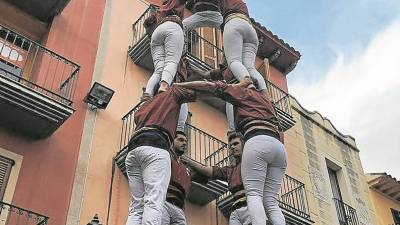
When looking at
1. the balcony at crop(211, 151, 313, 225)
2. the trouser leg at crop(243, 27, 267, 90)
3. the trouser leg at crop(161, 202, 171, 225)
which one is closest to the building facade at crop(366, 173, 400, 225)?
the balcony at crop(211, 151, 313, 225)

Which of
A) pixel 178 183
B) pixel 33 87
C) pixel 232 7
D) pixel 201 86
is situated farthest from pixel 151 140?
pixel 33 87

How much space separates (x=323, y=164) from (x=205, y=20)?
8534 mm

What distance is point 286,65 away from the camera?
18094 millimetres

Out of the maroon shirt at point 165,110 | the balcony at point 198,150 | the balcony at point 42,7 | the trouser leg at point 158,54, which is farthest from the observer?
the balcony at point 42,7

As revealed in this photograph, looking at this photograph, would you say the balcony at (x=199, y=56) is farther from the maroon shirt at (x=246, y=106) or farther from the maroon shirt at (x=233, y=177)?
the maroon shirt at (x=246, y=106)

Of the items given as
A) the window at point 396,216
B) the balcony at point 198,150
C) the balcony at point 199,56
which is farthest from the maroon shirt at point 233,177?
the window at point 396,216

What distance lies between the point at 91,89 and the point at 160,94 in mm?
4498

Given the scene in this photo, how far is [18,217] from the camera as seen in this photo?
30.5 ft

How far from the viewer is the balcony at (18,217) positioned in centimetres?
915

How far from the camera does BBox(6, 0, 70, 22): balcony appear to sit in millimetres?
A: 12609

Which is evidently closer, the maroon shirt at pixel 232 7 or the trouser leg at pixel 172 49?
the trouser leg at pixel 172 49

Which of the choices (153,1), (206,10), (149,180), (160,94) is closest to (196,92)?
(160,94)

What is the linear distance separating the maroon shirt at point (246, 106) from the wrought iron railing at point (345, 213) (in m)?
8.82

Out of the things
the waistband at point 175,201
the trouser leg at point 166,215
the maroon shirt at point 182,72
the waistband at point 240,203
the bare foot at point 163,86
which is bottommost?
the trouser leg at point 166,215
